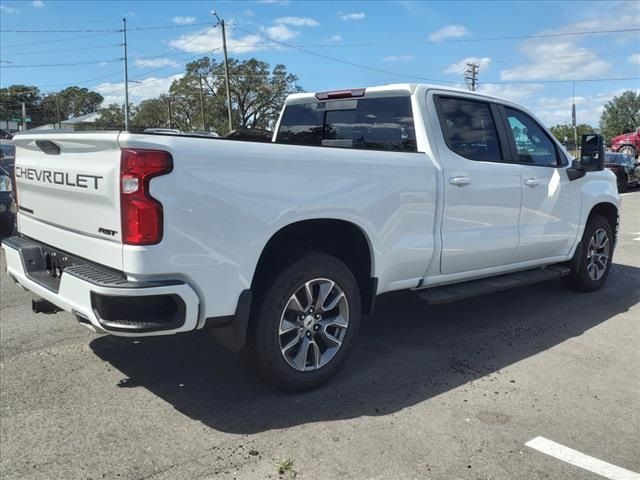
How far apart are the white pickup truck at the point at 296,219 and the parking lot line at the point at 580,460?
51.2 inches

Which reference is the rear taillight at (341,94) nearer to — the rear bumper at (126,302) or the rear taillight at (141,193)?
the rear taillight at (141,193)

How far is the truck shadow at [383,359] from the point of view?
3.53m

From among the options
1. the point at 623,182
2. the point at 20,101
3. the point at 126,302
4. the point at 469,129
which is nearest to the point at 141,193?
the point at 126,302

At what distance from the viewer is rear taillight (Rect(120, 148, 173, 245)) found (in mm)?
2855

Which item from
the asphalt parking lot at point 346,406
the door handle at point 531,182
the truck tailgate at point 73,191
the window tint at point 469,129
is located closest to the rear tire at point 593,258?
the asphalt parking lot at point 346,406

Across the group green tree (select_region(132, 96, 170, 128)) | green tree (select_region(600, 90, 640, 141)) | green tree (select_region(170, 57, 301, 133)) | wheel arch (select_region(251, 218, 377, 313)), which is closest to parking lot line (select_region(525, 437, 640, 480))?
wheel arch (select_region(251, 218, 377, 313))

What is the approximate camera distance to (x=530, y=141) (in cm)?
529

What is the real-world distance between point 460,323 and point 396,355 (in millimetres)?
1068

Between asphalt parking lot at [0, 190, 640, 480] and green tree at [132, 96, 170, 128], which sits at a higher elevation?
green tree at [132, 96, 170, 128]

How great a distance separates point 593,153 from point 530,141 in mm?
897

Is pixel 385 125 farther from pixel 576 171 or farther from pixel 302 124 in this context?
pixel 576 171

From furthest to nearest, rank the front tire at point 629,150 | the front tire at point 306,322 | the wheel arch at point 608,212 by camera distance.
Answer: the front tire at point 629,150
the wheel arch at point 608,212
the front tire at point 306,322

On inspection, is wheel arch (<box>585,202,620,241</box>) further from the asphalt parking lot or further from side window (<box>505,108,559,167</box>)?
the asphalt parking lot

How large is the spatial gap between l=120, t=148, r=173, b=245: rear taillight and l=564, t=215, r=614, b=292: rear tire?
15.2ft
